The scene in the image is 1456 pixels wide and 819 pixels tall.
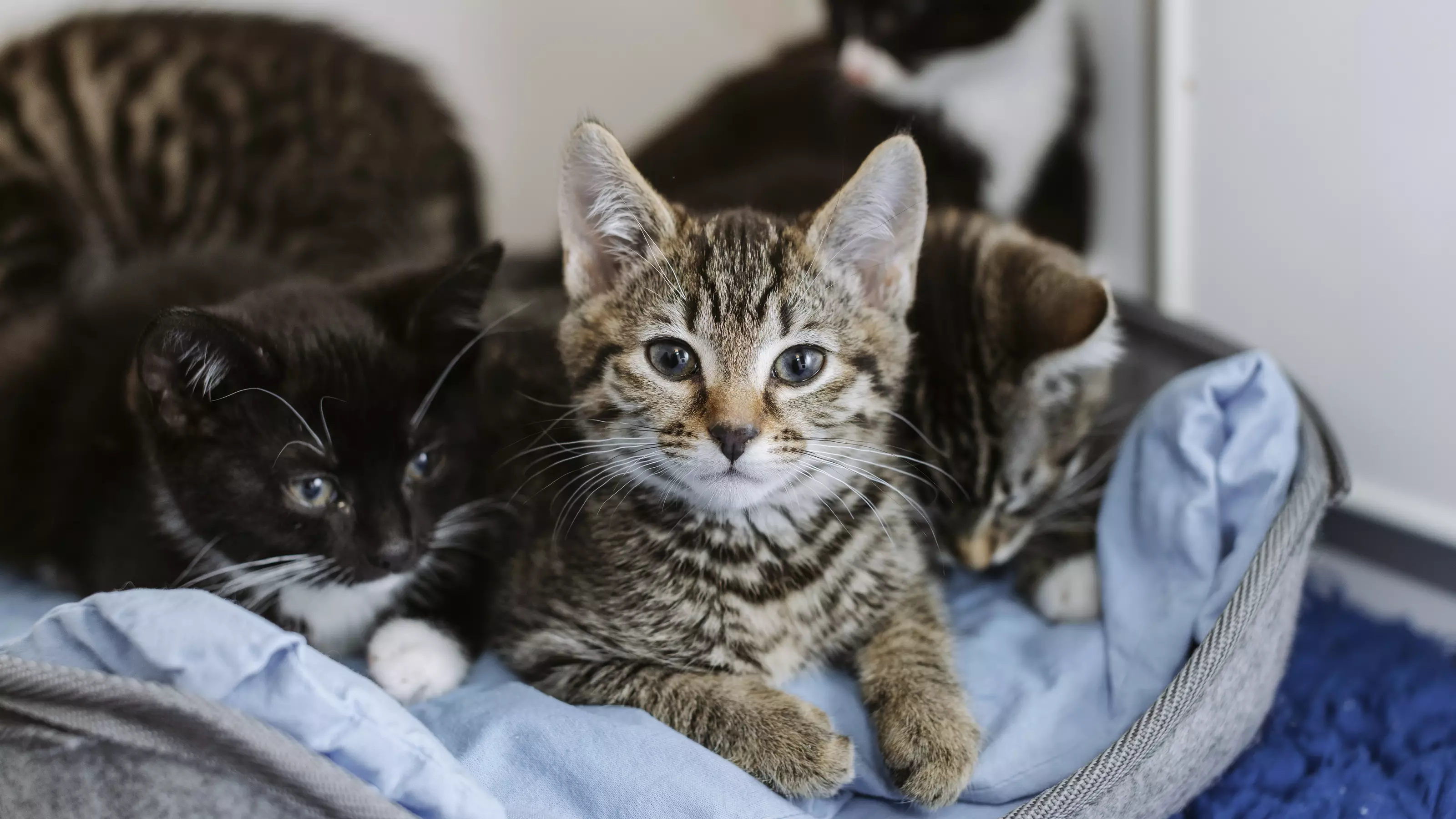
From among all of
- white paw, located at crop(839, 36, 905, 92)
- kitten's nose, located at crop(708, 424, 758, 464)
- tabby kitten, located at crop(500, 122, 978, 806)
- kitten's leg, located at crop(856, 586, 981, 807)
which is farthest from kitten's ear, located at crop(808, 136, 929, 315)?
white paw, located at crop(839, 36, 905, 92)

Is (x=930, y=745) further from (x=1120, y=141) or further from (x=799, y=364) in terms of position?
(x=1120, y=141)

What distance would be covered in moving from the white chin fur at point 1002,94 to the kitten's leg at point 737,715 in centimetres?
126

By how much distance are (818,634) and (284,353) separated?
752 millimetres

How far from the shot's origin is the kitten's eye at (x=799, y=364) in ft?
4.17

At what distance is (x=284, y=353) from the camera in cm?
132

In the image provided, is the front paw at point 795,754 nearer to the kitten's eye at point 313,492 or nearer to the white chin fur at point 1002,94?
the kitten's eye at point 313,492

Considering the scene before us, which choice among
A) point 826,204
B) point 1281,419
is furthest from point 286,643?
point 1281,419

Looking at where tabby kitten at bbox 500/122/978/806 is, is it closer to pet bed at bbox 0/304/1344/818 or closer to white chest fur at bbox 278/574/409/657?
pet bed at bbox 0/304/1344/818

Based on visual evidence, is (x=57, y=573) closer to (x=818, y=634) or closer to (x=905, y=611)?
(x=818, y=634)

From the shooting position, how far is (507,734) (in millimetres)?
1288

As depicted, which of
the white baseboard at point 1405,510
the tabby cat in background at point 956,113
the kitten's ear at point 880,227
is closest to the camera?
the kitten's ear at point 880,227

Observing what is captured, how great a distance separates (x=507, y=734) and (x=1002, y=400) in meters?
0.76

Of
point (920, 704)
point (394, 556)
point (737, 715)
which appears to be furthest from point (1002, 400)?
point (394, 556)

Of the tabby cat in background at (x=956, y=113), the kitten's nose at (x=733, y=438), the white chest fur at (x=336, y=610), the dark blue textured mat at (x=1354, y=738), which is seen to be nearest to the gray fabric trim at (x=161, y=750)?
the white chest fur at (x=336, y=610)
